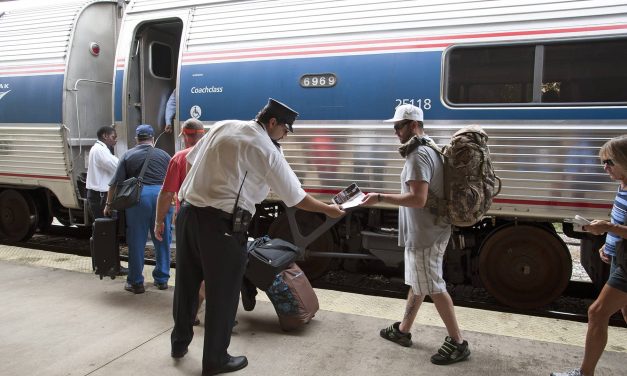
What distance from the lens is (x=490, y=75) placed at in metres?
4.48

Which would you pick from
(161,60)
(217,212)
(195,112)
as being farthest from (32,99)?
(217,212)

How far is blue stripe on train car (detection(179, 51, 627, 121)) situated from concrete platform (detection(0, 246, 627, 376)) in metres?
1.72

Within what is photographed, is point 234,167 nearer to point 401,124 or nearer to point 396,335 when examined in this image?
point 401,124

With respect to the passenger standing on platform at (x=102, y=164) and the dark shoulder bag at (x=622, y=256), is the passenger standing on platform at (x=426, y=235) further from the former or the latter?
the passenger standing on platform at (x=102, y=164)

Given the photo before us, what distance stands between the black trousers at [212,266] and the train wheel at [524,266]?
2675 mm

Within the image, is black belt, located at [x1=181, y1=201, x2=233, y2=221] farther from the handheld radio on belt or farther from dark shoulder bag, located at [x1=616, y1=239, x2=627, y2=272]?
dark shoulder bag, located at [x1=616, y1=239, x2=627, y2=272]

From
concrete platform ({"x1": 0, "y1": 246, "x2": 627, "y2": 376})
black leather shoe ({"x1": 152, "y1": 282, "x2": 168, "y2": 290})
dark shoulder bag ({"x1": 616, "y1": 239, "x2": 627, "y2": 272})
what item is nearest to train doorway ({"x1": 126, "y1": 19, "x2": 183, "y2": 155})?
black leather shoe ({"x1": 152, "y1": 282, "x2": 168, "y2": 290})

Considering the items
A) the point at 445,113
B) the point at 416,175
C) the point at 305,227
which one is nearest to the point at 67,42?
the point at 305,227

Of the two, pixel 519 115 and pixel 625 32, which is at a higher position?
pixel 625 32

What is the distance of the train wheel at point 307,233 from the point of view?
5355 millimetres

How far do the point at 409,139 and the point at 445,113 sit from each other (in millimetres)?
1401

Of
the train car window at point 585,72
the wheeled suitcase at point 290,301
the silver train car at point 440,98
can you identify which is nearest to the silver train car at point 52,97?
the silver train car at point 440,98

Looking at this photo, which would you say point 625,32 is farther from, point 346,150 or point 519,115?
point 346,150

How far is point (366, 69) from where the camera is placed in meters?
4.76
